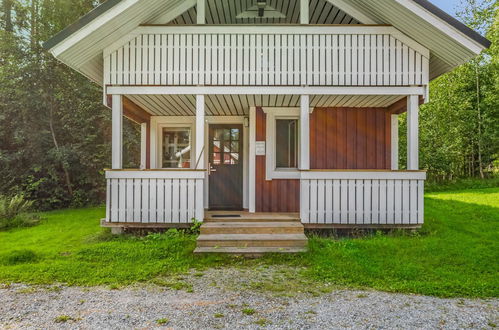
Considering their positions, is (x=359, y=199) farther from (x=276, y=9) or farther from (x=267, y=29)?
(x=276, y=9)

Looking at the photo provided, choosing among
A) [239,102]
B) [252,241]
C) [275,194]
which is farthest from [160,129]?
[252,241]

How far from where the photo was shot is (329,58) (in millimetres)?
5727

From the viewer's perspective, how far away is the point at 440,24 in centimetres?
507

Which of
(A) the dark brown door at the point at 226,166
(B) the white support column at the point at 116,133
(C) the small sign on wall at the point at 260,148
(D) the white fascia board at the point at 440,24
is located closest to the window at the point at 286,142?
(C) the small sign on wall at the point at 260,148

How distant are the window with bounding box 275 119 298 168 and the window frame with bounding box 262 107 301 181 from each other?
96mm

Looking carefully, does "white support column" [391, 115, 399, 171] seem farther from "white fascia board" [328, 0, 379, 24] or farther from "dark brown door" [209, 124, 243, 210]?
"dark brown door" [209, 124, 243, 210]

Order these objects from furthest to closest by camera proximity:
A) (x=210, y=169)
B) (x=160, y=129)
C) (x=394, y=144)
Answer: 1. (x=160, y=129)
2. (x=210, y=169)
3. (x=394, y=144)

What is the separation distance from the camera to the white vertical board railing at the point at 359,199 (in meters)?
5.64

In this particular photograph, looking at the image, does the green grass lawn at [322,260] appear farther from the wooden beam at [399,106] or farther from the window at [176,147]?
the window at [176,147]

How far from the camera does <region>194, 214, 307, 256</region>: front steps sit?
4766mm

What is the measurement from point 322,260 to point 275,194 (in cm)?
272

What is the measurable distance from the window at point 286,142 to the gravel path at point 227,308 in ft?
12.5

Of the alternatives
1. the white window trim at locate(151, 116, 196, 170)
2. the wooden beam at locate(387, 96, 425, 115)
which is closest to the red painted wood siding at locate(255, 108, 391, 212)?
the wooden beam at locate(387, 96, 425, 115)

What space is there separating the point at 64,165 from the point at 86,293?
27.1 feet
